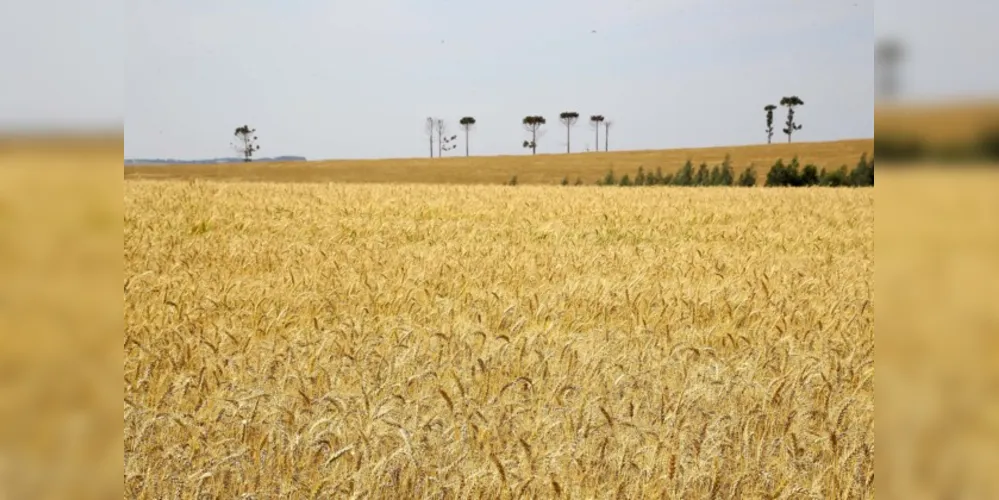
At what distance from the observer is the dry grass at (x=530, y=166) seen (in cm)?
6369

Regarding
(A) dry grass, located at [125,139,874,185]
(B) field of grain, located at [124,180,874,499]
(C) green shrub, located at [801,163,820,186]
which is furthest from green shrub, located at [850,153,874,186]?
(B) field of grain, located at [124,180,874,499]

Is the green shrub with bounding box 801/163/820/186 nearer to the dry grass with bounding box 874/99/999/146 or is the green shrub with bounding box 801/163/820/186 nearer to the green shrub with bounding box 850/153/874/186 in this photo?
the green shrub with bounding box 850/153/874/186

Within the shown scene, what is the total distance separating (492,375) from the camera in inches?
129

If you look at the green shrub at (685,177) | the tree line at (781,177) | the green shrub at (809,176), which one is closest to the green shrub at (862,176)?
the tree line at (781,177)

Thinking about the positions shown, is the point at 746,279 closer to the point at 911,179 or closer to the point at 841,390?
the point at 841,390

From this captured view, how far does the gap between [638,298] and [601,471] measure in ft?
9.00

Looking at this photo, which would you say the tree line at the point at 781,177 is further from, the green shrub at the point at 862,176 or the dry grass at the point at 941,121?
the dry grass at the point at 941,121

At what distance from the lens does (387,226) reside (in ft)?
34.9

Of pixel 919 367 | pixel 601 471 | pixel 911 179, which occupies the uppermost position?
pixel 911 179

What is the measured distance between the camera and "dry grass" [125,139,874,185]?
209ft

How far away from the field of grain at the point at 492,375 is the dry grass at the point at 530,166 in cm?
5513

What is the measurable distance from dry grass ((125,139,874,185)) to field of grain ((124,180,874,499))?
55.1 m

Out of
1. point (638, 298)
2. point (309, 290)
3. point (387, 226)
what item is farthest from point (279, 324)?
point (387, 226)

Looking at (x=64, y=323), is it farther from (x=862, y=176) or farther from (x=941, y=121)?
(x=862, y=176)
